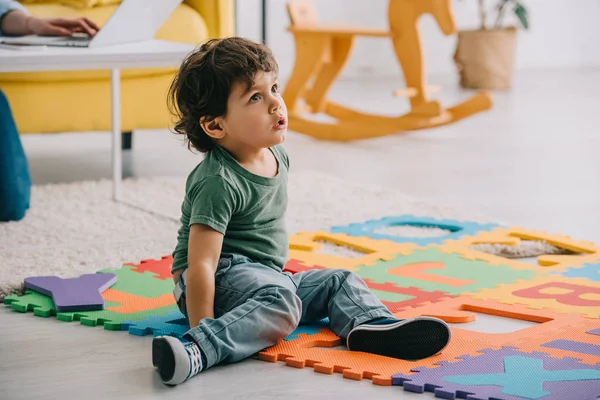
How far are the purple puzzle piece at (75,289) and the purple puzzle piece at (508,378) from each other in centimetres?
54

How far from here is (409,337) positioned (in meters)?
1.24

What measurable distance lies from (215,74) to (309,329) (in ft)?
1.30

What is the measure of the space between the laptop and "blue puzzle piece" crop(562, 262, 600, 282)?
999 mm

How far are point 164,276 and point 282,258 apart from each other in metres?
0.31

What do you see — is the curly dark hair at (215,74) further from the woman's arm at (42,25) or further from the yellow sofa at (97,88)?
the yellow sofa at (97,88)

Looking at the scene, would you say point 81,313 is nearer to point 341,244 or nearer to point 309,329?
point 309,329

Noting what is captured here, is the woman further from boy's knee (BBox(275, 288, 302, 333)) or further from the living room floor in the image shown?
boy's knee (BBox(275, 288, 302, 333))

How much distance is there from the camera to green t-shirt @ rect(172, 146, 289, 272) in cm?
131

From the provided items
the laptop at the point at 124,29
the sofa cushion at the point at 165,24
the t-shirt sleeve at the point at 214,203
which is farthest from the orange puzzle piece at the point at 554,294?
the sofa cushion at the point at 165,24

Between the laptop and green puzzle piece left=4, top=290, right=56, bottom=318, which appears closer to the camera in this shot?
green puzzle piece left=4, top=290, right=56, bottom=318

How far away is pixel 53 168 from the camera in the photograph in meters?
2.65

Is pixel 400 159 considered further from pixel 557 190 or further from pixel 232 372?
pixel 232 372

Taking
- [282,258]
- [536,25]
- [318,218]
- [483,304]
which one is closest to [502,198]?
[318,218]

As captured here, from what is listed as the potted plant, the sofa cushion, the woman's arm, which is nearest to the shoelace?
the woman's arm
